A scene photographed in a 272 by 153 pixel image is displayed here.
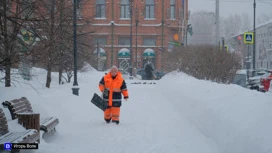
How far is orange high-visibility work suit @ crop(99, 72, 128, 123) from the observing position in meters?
11.4

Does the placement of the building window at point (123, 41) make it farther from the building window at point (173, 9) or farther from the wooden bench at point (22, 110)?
the wooden bench at point (22, 110)

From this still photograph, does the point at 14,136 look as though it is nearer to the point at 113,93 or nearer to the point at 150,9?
the point at 113,93

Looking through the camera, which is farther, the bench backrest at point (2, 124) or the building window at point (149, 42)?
the building window at point (149, 42)

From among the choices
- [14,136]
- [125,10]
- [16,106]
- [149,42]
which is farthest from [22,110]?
[125,10]

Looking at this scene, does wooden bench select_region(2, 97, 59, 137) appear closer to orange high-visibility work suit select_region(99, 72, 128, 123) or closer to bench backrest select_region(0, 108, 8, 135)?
bench backrest select_region(0, 108, 8, 135)

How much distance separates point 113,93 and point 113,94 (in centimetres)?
3

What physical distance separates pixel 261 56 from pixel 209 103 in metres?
74.7

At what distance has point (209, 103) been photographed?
11.0 metres

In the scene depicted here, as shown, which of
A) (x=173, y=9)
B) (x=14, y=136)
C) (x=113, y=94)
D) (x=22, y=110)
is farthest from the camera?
(x=173, y=9)

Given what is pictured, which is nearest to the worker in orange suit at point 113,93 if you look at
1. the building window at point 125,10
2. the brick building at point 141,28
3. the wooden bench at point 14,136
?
the wooden bench at point 14,136

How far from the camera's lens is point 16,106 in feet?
28.4

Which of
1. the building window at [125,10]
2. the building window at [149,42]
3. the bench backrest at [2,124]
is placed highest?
the building window at [125,10]

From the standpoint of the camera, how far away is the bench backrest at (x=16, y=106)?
27.8 ft

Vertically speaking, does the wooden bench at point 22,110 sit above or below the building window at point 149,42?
below
